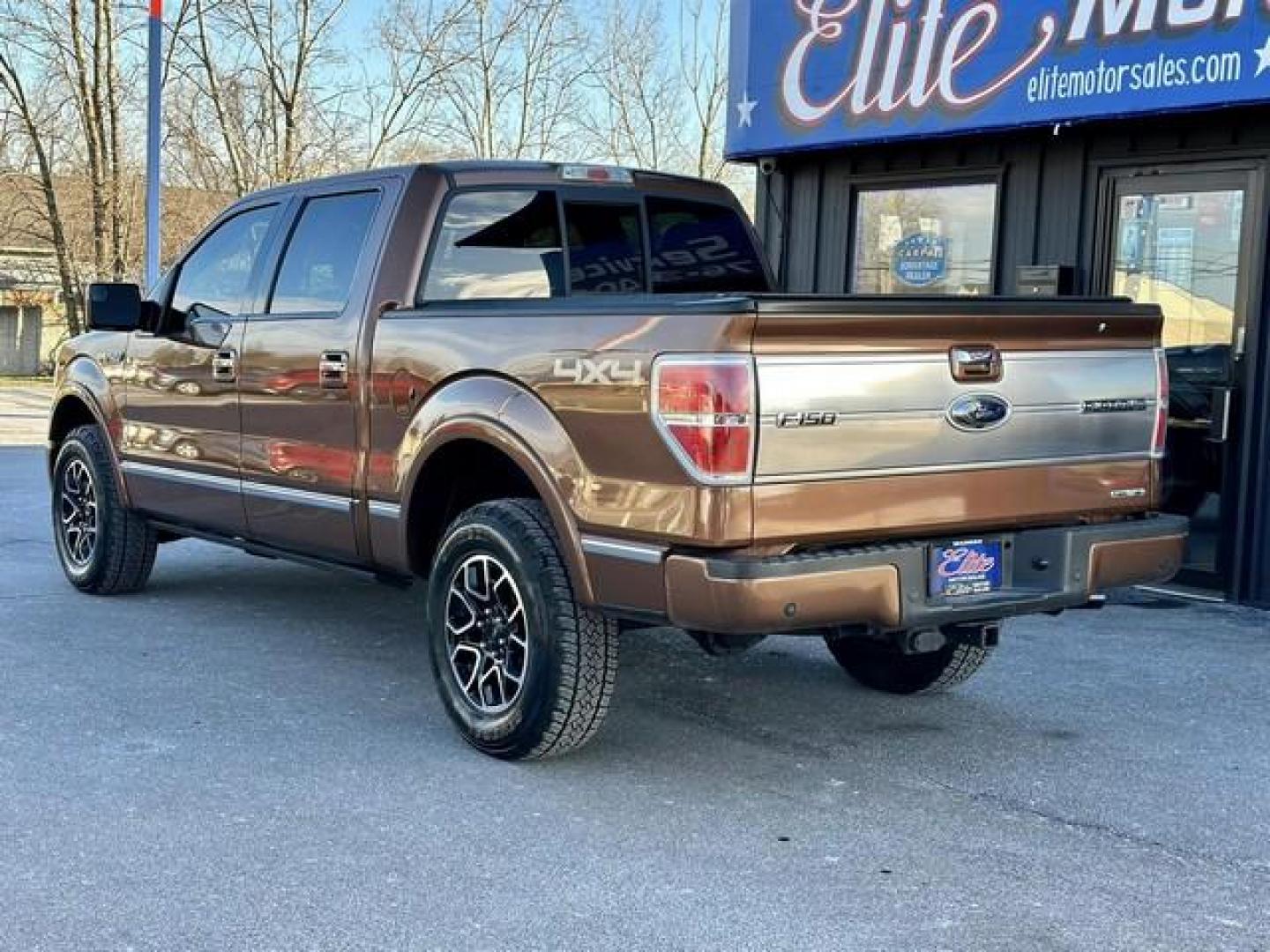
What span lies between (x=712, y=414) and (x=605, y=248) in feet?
6.97

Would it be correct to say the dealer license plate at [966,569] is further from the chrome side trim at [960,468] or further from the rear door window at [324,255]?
the rear door window at [324,255]

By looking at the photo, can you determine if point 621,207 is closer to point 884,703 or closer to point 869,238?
point 884,703

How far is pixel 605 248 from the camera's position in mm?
5992

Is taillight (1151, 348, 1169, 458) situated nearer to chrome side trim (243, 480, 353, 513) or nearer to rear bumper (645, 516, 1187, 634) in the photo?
rear bumper (645, 516, 1187, 634)

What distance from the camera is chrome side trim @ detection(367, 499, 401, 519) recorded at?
17.5 ft

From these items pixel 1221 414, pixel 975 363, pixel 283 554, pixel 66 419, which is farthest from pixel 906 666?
pixel 66 419

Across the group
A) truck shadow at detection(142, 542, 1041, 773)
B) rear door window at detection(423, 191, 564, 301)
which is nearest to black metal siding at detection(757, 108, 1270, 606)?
truck shadow at detection(142, 542, 1041, 773)

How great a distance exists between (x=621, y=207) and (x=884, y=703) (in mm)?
2248

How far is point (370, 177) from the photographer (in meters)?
5.81

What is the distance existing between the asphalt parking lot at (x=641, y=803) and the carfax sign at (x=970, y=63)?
115 inches

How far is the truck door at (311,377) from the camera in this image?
557 cm

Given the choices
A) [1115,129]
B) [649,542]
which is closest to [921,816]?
[649,542]

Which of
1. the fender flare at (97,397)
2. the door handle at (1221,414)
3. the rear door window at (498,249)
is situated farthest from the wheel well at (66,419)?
the door handle at (1221,414)

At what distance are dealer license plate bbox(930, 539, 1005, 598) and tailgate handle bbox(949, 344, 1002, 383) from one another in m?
0.50
